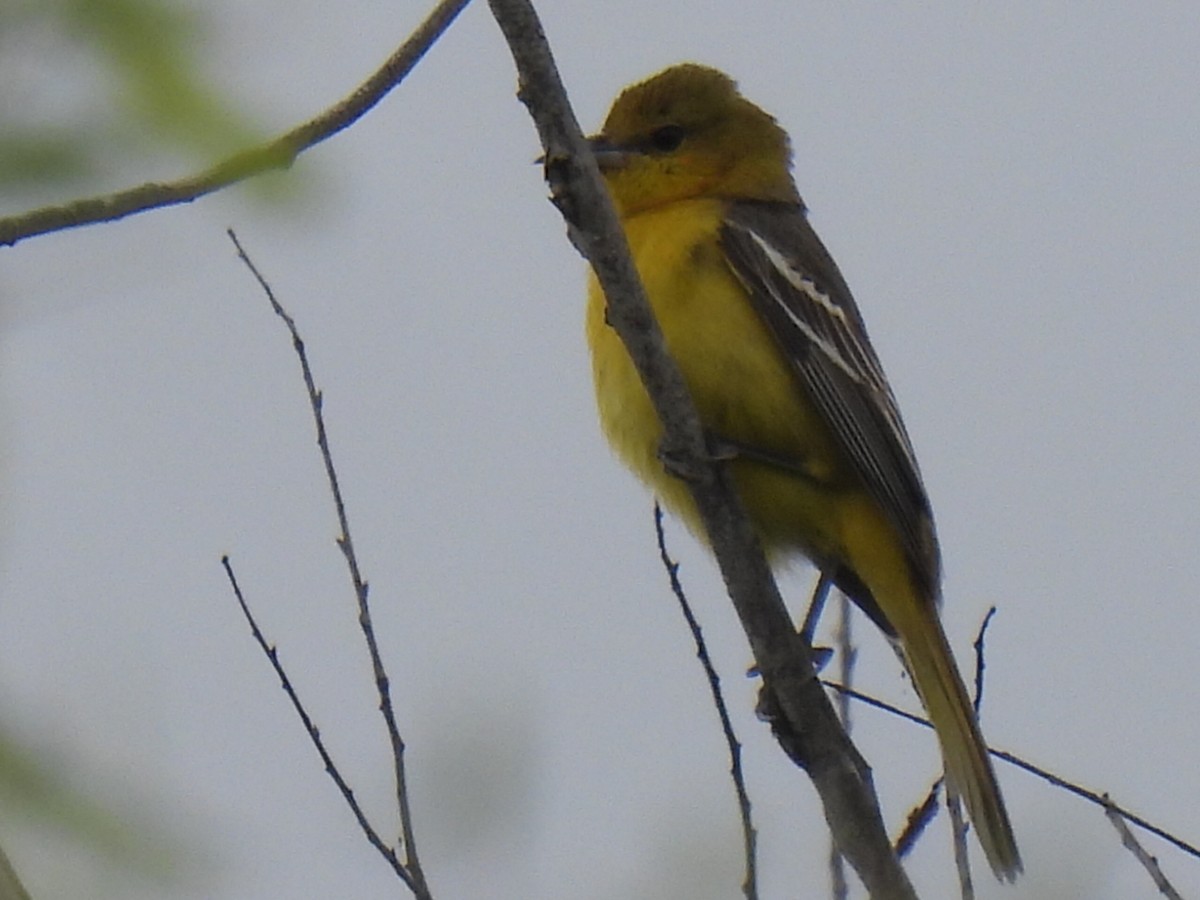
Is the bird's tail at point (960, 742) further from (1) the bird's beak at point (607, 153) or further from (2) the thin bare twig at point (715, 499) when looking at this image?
(1) the bird's beak at point (607, 153)

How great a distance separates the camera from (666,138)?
5855mm

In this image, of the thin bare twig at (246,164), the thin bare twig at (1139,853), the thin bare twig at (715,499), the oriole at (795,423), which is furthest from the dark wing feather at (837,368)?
the thin bare twig at (246,164)

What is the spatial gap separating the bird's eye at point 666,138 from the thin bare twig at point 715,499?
1.81 metres

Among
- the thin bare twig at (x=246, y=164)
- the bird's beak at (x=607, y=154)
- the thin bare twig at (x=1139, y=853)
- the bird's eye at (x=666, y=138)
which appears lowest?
the thin bare twig at (x=1139, y=853)

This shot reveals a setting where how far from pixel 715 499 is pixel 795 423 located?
86 centimetres

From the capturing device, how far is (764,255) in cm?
532

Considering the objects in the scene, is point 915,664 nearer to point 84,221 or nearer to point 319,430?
point 319,430

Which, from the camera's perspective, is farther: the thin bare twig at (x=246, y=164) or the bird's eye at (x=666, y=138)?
the bird's eye at (x=666, y=138)

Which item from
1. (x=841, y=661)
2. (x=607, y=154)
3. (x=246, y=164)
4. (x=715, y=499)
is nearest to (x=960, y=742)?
(x=841, y=661)

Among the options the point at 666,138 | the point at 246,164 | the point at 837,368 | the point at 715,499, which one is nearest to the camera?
the point at 246,164

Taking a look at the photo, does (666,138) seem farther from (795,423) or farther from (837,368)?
(795,423)

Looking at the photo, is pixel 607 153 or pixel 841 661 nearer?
pixel 841 661

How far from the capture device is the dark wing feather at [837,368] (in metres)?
5.09

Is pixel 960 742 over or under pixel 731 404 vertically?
under
